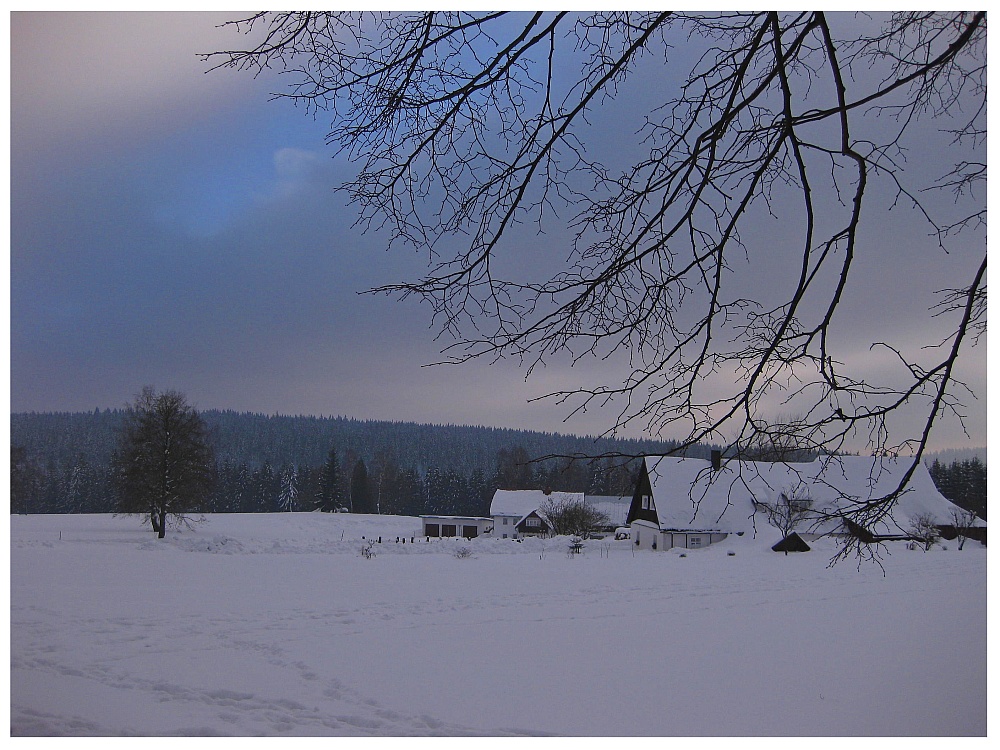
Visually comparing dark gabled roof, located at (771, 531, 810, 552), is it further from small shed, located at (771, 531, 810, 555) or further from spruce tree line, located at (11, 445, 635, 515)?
spruce tree line, located at (11, 445, 635, 515)

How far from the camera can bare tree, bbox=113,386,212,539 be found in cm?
1439

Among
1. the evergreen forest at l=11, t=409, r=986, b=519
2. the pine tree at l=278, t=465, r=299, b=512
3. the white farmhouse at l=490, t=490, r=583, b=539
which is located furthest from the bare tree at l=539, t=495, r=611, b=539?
the pine tree at l=278, t=465, r=299, b=512

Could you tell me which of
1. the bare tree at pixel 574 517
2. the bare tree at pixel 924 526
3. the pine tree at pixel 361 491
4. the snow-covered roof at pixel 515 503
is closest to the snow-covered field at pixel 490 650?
the bare tree at pixel 924 526

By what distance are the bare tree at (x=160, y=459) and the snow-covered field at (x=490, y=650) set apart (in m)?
3.49

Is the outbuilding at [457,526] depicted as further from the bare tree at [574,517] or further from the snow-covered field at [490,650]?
the snow-covered field at [490,650]

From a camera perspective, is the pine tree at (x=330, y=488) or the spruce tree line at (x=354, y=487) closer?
the spruce tree line at (x=354, y=487)

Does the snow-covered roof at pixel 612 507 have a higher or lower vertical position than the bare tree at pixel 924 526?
lower

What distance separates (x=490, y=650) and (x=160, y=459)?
37.6ft

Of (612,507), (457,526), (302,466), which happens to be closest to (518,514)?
(457,526)

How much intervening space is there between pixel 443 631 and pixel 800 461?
4961 mm

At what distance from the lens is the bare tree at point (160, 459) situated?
567 inches
